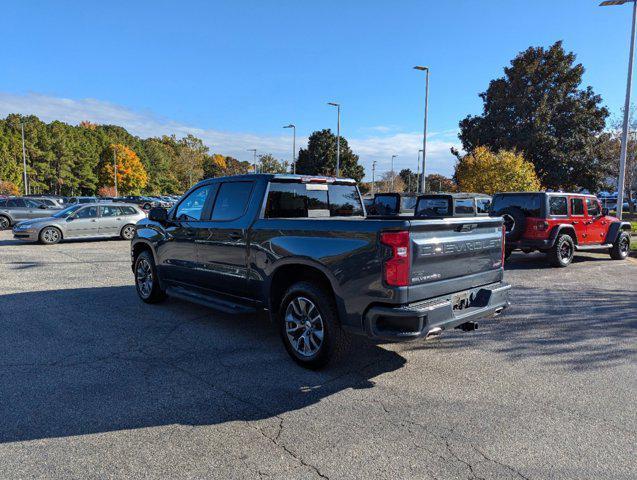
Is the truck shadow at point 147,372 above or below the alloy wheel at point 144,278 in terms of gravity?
below

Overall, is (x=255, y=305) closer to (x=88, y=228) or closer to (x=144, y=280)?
(x=144, y=280)

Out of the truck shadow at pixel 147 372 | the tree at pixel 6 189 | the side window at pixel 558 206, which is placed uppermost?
the tree at pixel 6 189

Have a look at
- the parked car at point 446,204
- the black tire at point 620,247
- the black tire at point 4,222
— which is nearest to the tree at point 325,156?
the black tire at point 4,222

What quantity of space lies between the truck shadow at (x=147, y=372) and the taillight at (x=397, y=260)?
1.06m

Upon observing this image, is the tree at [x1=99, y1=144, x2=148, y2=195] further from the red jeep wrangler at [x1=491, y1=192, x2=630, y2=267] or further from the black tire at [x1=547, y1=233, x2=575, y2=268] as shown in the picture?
the black tire at [x1=547, y1=233, x2=575, y2=268]

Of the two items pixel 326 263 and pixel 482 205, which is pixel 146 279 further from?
pixel 482 205

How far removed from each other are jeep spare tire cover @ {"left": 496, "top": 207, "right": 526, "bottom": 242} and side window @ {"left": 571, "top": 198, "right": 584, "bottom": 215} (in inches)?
62.9

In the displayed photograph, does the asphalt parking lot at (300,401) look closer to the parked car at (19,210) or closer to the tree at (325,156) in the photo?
the parked car at (19,210)

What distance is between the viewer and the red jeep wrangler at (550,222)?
10.6m

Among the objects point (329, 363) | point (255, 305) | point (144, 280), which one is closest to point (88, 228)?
point (144, 280)

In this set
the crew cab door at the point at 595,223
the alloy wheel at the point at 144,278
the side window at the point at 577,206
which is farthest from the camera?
the crew cab door at the point at 595,223

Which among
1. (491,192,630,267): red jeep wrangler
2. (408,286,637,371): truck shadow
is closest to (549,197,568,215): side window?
(491,192,630,267): red jeep wrangler

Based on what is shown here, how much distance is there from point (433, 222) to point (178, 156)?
95670mm

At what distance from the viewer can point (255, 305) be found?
4910mm
